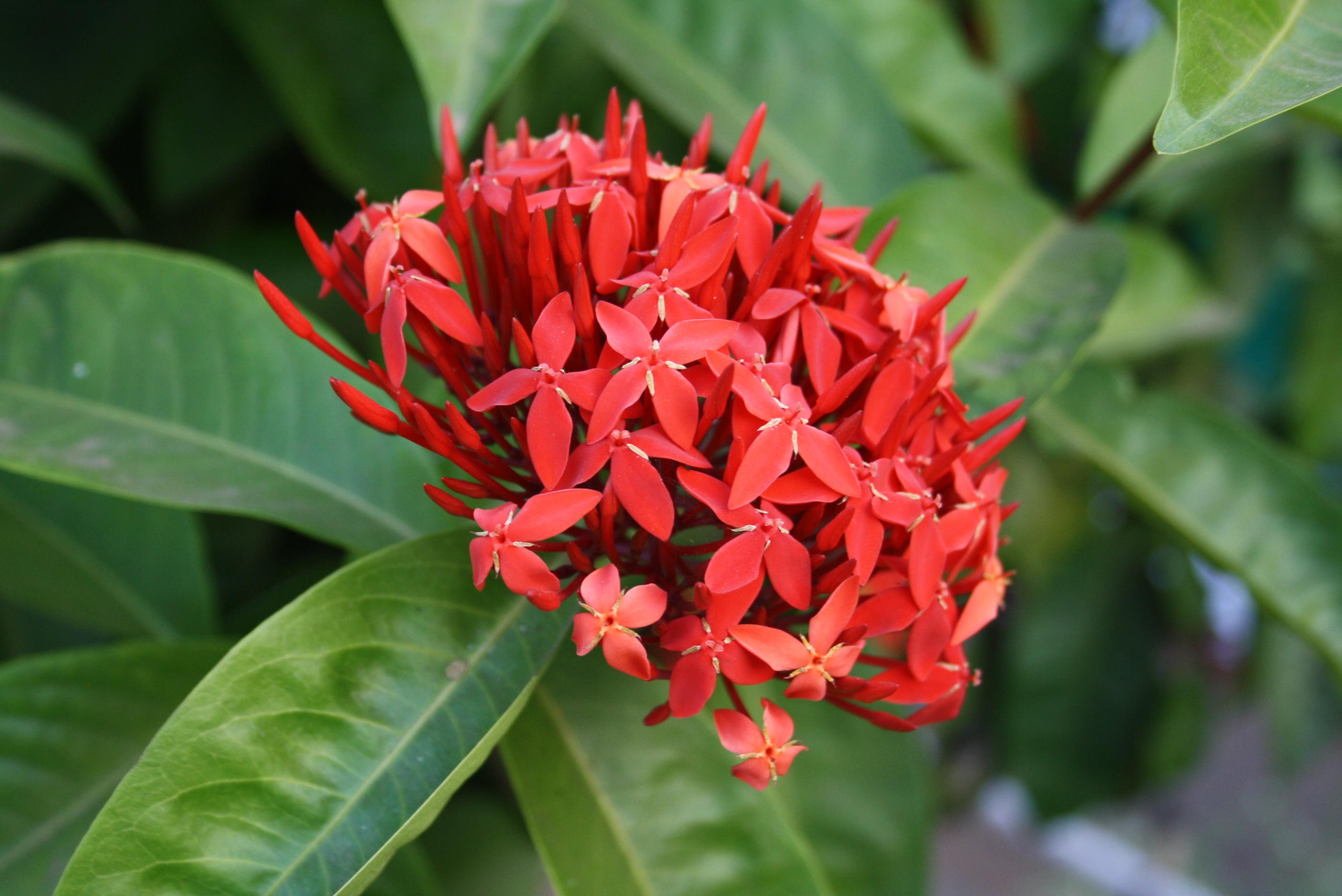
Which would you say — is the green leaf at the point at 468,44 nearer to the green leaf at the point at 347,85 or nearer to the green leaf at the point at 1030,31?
the green leaf at the point at 347,85

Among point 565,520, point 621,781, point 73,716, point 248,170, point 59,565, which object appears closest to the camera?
point 565,520

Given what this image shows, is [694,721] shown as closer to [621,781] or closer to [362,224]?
[621,781]

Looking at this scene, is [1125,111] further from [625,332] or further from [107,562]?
[107,562]

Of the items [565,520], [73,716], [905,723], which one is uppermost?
[565,520]

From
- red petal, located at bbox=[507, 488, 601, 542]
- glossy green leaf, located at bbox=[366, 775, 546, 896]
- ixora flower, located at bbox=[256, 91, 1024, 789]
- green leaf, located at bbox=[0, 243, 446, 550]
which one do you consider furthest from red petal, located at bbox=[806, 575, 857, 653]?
glossy green leaf, located at bbox=[366, 775, 546, 896]

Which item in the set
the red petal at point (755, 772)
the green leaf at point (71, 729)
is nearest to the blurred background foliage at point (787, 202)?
the green leaf at point (71, 729)

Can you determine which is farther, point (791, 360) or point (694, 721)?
point (694, 721)

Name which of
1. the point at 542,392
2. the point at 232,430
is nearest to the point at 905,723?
the point at 542,392
